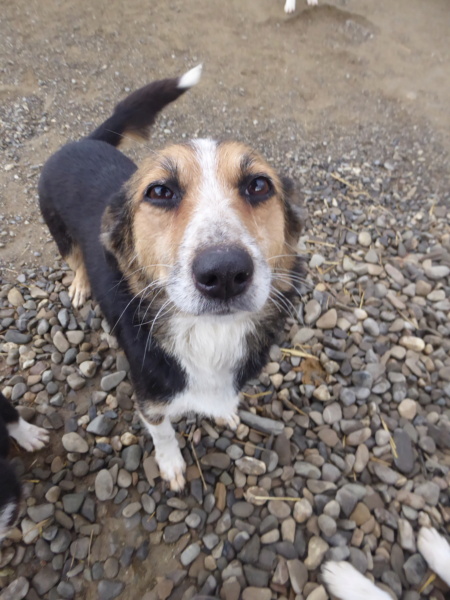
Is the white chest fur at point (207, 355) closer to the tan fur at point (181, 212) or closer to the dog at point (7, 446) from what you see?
the tan fur at point (181, 212)

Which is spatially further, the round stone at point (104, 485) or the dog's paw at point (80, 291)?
the dog's paw at point (80, 291)

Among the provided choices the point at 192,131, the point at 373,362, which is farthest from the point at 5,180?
the point at 373,362

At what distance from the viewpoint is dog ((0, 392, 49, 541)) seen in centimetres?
207

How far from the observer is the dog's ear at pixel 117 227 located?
7.36ft

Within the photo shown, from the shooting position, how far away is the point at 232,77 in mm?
5797

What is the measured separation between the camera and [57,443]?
2.86m

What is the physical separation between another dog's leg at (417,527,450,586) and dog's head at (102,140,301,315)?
1844 millimetres

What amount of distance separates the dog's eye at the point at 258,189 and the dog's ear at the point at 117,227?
0.69 metres

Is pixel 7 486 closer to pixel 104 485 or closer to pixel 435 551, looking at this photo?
pixel 104 485

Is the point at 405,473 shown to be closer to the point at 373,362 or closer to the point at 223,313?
the point at 373,362

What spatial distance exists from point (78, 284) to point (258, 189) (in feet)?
6.81

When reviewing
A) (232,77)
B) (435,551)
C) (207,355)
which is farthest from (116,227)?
(232,77)

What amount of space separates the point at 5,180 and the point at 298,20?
18.2 feet

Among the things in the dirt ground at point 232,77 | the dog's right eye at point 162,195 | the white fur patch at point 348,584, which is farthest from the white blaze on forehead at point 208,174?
the dirt ground at point 232,77
